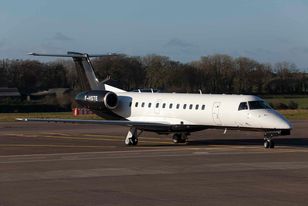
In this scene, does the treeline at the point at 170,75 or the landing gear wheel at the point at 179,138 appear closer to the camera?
the landing gear wheel at the point at 179,138

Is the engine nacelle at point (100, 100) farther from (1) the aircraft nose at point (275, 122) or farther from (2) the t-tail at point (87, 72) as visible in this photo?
(1) the aircraft nose at point (275, 122)

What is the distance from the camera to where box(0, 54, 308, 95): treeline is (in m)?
116

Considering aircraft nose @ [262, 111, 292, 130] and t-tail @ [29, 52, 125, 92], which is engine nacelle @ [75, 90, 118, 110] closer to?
t-tail @ [29, 52, 125, 92]

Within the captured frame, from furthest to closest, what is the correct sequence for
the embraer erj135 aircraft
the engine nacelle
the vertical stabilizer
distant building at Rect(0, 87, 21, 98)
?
distant building at Rect(0, 87, 21, 98) → the vertical stabilizer → the engine nacelle → the embraer erj135 aircraft

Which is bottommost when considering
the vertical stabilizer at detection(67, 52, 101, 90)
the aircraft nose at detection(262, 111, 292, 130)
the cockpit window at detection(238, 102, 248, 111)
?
the aircraft nose at detection(262, 111, 292, 130)

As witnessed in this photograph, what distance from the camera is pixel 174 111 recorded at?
29.3m

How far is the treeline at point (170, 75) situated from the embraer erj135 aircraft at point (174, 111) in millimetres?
76261

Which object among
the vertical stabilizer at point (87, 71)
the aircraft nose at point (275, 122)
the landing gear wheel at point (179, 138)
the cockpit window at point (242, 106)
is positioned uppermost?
the vertical stabilizer at point (87, 71)

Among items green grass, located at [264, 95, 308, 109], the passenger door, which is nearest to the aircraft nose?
the passenger door

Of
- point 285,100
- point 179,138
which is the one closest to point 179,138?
point 179,138

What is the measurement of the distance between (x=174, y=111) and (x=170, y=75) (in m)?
96.1

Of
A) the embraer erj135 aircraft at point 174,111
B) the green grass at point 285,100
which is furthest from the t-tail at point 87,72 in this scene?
the green grass at point 285,100

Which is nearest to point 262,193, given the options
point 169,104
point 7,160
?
point 7,160

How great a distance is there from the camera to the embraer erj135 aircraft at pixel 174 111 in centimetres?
2661
